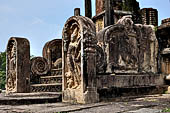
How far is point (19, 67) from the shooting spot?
348 inches

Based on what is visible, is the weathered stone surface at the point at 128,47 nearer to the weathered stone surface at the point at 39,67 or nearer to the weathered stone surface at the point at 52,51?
the weathered stone surface at the point at 39,67

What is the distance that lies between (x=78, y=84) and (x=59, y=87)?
185 centimetres

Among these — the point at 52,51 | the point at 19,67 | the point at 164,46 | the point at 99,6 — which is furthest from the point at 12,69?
the point at 99,6

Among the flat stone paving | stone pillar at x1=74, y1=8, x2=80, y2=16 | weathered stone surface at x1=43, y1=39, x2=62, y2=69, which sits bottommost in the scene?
the flat stone paving

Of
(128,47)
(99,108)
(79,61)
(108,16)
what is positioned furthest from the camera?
(108,16)

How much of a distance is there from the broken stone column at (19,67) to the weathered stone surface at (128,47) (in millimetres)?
3074

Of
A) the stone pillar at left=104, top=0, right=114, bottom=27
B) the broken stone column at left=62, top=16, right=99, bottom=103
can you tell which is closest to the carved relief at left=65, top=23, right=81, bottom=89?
the broken stone column at left=62, top=16, right=99, bottom=103

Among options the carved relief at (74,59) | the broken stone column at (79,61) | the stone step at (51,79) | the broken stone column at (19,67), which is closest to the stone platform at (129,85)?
the broken stone column at (79,61)

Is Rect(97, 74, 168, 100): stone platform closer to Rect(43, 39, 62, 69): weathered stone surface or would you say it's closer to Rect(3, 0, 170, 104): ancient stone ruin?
Rect(3, 0, 170, 104): ancient stone ruin

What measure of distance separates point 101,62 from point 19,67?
11.2 feet

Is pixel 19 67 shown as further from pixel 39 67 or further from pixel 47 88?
pixel 39 67

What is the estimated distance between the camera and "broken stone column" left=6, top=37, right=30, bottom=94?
881cm

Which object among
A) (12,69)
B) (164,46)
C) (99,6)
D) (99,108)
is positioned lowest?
(99,108)

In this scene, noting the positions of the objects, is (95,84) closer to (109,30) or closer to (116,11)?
(109,30)
